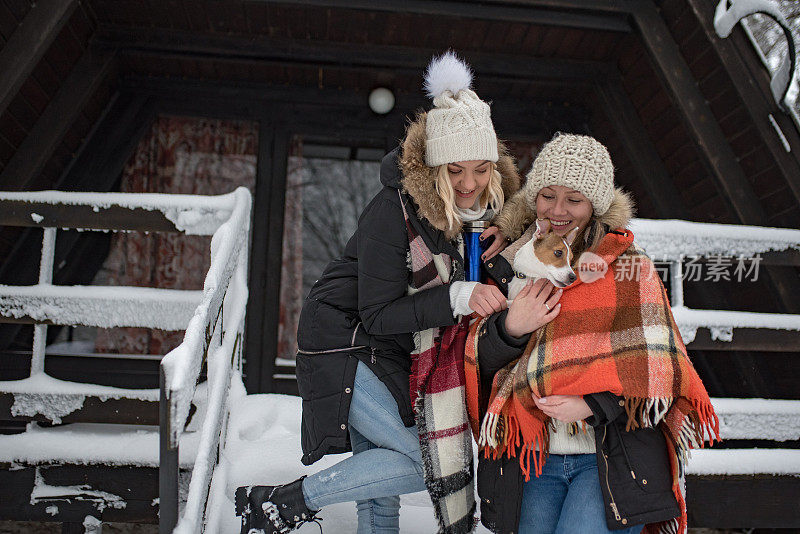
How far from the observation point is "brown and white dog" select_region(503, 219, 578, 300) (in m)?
1.73

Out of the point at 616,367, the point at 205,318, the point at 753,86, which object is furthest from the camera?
the point at 753,86

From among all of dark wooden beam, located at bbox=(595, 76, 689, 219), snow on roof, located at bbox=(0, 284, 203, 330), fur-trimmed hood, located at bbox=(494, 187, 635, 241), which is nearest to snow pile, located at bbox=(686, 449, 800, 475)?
fur-trimmed hood, located at bbox=(494, 187, 635, 241)

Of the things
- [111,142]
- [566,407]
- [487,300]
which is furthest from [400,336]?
[111,142]

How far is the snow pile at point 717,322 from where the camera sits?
3.15 meters

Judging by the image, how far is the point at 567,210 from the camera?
1880 millimetres

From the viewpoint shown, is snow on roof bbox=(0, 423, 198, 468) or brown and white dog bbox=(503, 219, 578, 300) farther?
snow on roof bbox=(0, 423, 198, 468)

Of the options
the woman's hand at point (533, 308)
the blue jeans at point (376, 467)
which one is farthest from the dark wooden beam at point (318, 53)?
the woman's hand at point (533, 308)

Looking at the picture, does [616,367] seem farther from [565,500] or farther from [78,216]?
[78,216]

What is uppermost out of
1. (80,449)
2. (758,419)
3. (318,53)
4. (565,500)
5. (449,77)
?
(318,53)

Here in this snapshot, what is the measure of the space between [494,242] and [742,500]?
88.2 inches

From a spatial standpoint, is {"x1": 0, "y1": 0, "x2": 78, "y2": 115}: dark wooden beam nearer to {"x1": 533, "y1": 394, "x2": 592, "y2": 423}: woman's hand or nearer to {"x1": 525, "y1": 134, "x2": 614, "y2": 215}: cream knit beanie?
{"x1": 525, "y1": 134, "x2": 614, "y2": 215}: cream knit beanie

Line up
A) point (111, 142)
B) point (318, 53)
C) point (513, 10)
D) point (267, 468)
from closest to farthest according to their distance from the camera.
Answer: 1. point (267, 468)
2. point (513, 10)
3. point (318, 53)
4. point (111, 142)

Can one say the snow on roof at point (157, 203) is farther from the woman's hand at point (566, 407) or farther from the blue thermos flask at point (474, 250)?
the woman's hand at point (566, 407)

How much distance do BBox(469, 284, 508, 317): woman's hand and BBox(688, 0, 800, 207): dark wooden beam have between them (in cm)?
276
